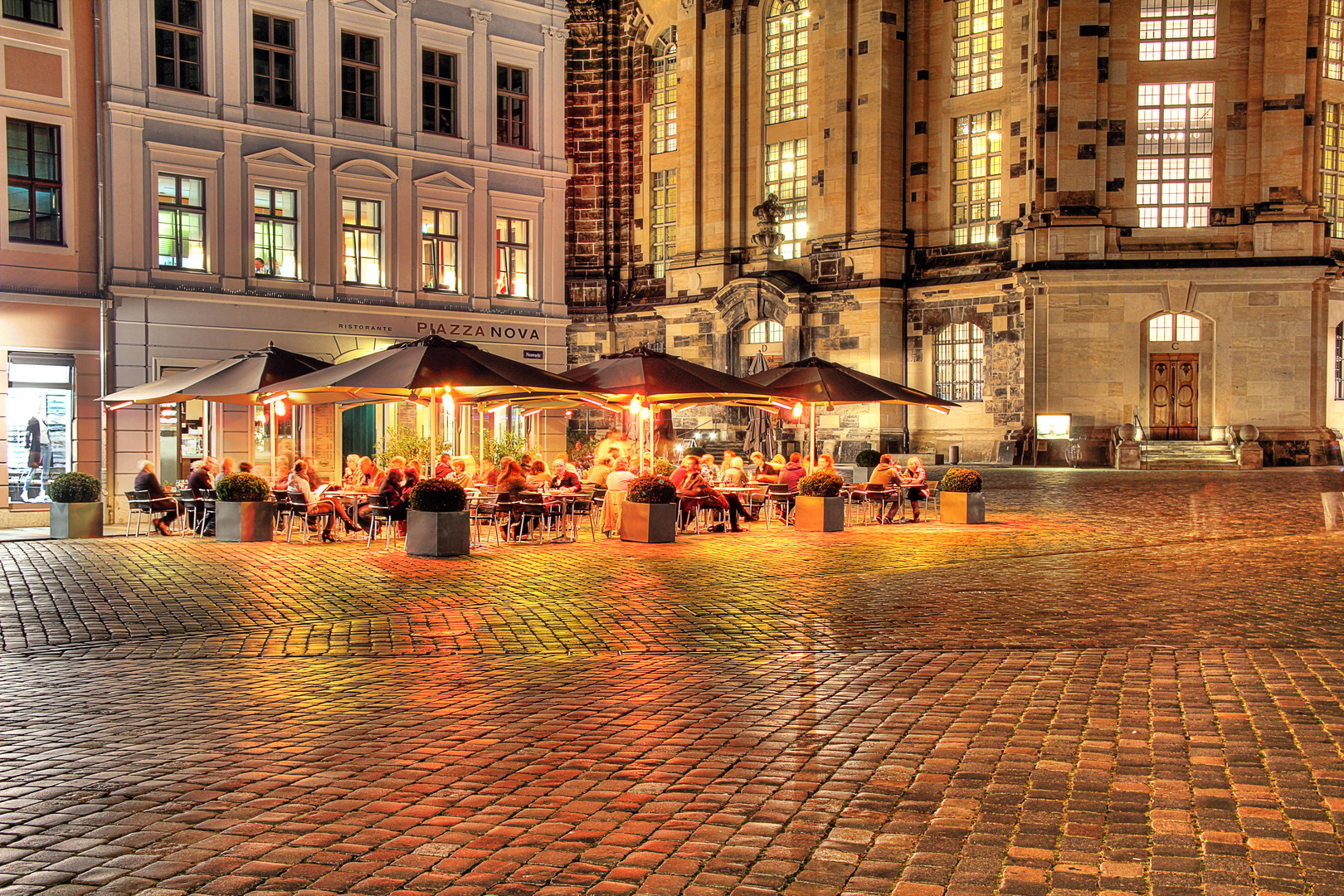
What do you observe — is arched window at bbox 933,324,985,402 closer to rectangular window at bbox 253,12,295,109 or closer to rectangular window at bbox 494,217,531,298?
rectangular window at bbox 494,217,531,298

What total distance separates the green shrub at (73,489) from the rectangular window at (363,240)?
978 cm

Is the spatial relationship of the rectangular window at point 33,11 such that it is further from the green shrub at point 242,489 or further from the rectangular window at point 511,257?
the green shrub at point 242,489

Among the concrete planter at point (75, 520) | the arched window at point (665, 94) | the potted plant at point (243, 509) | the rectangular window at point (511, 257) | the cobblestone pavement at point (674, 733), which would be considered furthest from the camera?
the arched window at point (665, 94)

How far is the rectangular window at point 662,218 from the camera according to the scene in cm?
4731

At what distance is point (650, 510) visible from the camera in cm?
1731

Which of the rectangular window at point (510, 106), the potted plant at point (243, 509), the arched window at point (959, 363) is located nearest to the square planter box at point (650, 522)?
the potted plant at point (243, 509)

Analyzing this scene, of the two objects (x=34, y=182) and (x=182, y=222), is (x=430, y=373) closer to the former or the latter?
(x=182, y=222)

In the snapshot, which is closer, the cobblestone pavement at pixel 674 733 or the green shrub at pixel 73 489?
the cobblestone pavement at pixel 674 733

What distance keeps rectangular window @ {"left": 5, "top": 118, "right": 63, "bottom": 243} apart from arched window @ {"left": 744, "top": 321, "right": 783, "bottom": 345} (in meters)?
25.3

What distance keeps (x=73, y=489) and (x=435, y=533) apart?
6.71 metres

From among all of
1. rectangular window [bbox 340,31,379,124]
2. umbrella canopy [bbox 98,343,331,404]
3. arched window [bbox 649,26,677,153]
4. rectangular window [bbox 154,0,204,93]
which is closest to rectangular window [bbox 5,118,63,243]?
rectangular window [bbox 154,0,204,93]

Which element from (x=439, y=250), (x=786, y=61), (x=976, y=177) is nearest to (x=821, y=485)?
(x=439, y=250)

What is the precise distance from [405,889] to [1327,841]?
11.5 ft

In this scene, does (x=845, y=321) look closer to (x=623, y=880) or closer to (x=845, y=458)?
(x=845, y=458)
